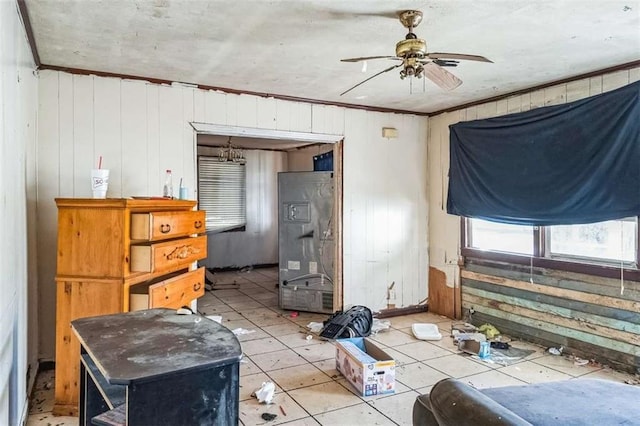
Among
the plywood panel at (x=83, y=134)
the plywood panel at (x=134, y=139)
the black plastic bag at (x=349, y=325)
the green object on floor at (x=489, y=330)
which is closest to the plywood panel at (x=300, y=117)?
the plywood panel at (x=134, y=139)

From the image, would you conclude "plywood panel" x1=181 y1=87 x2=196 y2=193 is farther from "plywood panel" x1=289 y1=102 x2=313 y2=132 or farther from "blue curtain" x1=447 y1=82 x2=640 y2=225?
"blue curtain" x1=447 y1=82 x2=640 y2=225

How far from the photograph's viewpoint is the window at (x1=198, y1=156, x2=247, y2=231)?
715 cm

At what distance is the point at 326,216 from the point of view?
15.9 feet

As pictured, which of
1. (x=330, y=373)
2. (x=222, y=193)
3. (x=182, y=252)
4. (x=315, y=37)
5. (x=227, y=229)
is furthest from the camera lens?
(x=227, y=229)

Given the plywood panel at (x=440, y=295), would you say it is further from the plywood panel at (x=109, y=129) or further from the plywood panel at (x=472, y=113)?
the plywood panel at (x=109, y=129)

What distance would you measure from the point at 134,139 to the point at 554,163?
11.2ft

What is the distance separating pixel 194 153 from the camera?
150 inches

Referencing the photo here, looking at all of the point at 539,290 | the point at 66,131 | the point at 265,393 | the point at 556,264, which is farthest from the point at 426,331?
the point at 66,131

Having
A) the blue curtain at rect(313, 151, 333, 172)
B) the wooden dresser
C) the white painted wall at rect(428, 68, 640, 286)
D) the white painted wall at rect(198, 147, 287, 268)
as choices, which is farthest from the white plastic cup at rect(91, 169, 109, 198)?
the white painted wall at rect(198, 147, 287, 268)

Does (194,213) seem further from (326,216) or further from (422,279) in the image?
(422,279)

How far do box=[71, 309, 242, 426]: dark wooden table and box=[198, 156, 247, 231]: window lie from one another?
576 cm

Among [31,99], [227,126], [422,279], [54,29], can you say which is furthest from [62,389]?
[422,279]

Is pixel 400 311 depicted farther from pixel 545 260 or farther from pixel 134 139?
pixel 134 139

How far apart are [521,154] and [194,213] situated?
9.20 ft
